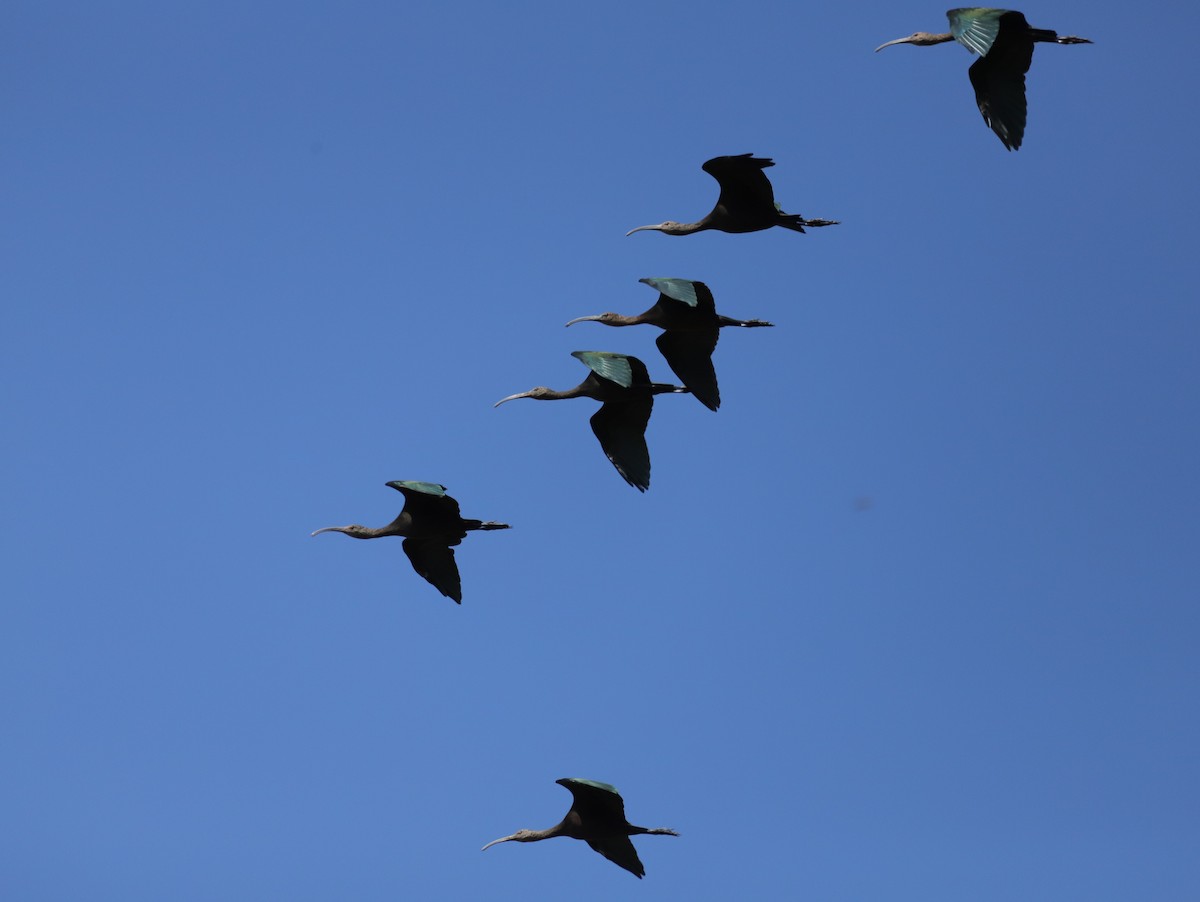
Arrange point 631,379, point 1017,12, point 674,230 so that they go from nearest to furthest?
1. point 1017,12
2. point 631,379
3. point 674,230

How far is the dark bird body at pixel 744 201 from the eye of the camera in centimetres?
4105

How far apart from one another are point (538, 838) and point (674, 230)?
13.3m

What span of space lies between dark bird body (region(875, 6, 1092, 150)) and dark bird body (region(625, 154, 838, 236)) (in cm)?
440

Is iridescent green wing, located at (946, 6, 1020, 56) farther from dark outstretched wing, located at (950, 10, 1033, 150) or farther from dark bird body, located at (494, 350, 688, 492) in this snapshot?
dark bird body, located at (494, 350, 688, 492)

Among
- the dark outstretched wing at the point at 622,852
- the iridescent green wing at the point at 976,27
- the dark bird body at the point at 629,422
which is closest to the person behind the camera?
the iridescent green wing at the point at 976,27

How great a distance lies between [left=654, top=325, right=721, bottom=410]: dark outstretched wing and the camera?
1702 inches

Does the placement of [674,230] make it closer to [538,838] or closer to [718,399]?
[718,399]

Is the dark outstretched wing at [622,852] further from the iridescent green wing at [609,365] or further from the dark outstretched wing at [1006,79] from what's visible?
the dark outstretched wing at [1006,79]

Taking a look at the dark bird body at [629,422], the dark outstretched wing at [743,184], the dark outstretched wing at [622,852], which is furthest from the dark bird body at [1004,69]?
the dark outstretched wing at [622,852]

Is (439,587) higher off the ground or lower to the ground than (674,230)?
lower

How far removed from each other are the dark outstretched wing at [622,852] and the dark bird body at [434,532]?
6.61 m

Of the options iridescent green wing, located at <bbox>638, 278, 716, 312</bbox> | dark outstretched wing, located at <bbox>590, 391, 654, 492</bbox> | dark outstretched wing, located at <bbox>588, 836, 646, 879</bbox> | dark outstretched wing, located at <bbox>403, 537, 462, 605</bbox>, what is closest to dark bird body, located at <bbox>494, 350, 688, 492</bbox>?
dark outstretched wing, located at <bbox>590, 391, 654, 492</bbox>

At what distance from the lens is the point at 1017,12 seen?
38.4 meters

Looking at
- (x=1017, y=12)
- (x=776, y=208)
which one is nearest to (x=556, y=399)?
(x=776, y=208)
